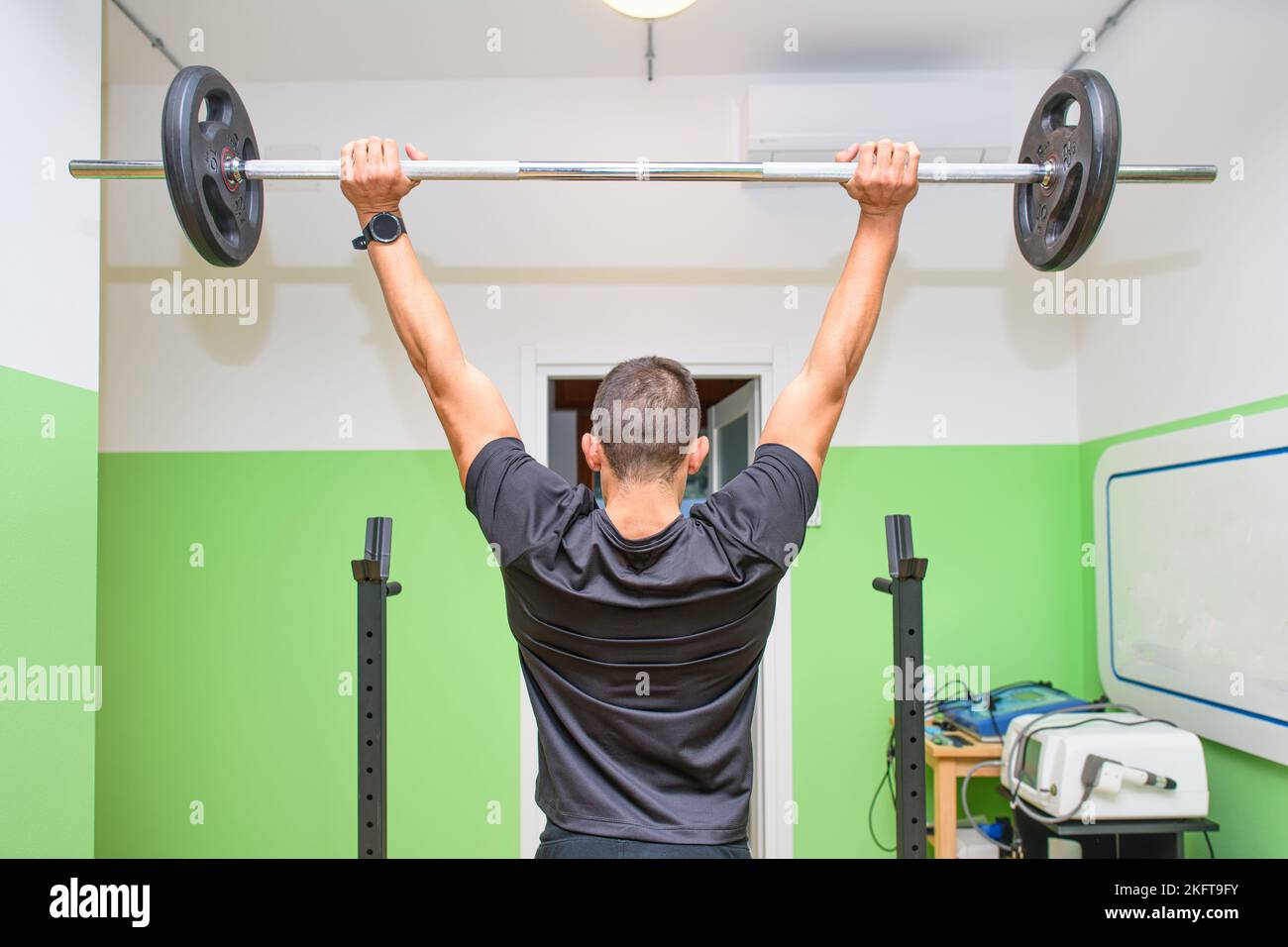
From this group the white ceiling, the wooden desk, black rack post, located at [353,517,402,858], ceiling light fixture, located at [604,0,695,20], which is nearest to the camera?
black rack post, located at [353,517,402,858]

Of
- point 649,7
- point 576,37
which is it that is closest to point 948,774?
point 649,7

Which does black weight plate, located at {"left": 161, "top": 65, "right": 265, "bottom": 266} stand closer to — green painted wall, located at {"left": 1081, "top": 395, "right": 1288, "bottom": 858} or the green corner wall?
the green corner wall

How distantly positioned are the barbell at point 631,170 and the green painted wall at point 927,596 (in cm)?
132

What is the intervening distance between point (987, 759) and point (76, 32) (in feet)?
9.56

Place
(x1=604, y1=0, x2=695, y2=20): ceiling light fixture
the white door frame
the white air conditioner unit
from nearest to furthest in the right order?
(x1=604, y1=0, x2=695, y2=20): ceiling light fixture → the white air conditioner unit → the white door frame

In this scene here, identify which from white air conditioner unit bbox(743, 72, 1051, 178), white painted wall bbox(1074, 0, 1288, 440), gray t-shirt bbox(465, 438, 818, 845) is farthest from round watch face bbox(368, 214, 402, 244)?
white painted wall bbox(1074, 0, 1288, 440)

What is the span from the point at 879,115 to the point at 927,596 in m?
1.59

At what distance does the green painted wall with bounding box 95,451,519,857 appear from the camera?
117 inches

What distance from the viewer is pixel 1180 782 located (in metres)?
2.21

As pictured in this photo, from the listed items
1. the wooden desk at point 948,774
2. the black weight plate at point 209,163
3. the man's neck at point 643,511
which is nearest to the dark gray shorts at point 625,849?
the man's neck at point 643,511

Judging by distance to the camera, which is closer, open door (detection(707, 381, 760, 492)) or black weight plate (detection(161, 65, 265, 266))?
black weight plate (detection(161, 65, 265, 266))

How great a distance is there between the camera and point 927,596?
3.03 m

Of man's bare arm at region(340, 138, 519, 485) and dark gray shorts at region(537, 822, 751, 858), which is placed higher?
man's bare arm at region(340, 138, 519, 485)

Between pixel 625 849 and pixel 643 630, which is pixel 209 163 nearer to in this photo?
pixel 643 630
